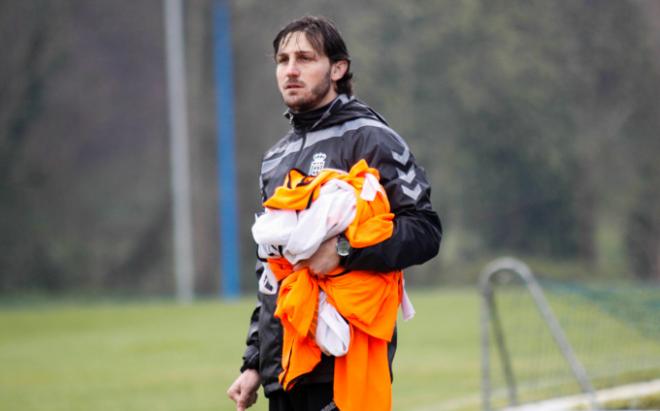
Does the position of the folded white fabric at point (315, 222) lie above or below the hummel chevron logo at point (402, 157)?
below

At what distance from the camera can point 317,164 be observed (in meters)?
3.65

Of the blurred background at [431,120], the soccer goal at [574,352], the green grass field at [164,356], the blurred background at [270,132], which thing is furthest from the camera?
Answer: the blurred background at [431,120]

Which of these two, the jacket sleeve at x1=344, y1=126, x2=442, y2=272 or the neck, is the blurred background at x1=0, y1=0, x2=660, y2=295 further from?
the jacket sleeve at x1=344, y1=126, x2=442, y2=272

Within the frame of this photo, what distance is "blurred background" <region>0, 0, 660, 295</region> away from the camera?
22.3 metres

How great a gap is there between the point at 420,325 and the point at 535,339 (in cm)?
287

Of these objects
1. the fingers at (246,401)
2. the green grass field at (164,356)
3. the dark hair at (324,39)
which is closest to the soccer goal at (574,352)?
the green grass field at (164,356)

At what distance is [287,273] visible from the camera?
3.61 metres

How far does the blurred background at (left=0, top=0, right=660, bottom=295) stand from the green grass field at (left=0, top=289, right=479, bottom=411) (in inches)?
106

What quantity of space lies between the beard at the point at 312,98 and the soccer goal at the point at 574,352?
4049 mm

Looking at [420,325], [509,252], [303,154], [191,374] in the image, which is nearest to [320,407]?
[303,154]

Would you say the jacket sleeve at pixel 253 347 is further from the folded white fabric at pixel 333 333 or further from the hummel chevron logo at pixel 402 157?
the hummel chevron logo at pixel 402 157

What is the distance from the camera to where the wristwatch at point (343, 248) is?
3.47 meters

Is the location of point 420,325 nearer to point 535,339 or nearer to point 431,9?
point 535,339

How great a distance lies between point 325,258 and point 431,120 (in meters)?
19.4
